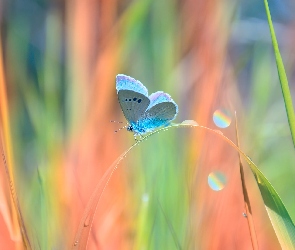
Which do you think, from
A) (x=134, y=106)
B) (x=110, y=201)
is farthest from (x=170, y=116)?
(x=110, y=201)

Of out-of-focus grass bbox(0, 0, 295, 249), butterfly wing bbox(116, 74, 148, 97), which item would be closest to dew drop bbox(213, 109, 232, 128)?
out-of-focus grass bbox(0, 0, 295, 249)

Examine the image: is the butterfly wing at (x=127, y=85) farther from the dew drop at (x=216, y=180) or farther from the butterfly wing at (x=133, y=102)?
the dew drop at (x=216, y=180)

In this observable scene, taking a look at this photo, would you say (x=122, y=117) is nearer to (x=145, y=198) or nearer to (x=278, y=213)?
(x=145, y=198)

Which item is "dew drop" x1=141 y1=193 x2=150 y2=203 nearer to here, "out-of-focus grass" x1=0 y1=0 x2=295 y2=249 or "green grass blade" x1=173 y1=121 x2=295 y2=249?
"out-of-focus grass" x1=0 y1=0 x2=295 y2=249

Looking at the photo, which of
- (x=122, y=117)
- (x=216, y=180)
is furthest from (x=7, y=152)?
(x=216, y=180)

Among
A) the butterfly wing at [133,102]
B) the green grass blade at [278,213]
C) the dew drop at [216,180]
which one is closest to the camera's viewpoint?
the green grass blade at [278,213]

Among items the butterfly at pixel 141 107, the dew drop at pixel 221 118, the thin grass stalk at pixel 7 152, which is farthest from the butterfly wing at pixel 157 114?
the thin grass stalk at pixel 7 152
